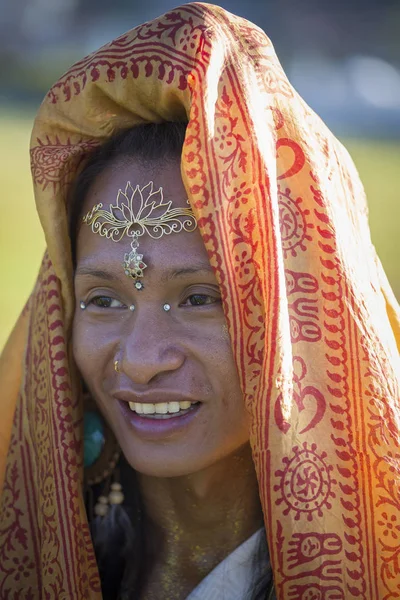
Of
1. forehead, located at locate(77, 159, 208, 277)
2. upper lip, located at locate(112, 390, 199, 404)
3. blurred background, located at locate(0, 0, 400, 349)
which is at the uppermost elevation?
blurred background, located at locate(0, 0, 400, 349)

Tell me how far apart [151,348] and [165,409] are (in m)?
0.17

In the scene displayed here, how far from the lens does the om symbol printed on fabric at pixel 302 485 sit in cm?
159

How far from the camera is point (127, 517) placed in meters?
2.18

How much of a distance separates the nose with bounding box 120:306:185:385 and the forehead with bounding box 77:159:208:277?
0.11 m

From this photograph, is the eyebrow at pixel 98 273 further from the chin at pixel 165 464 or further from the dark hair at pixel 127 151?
the chin at pixel 165 464

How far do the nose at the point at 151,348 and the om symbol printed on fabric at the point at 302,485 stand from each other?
0.35 metres

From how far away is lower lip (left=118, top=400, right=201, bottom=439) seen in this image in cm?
186

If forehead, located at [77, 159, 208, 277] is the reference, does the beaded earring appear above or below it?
below

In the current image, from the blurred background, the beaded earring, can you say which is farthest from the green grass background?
the beaded earring

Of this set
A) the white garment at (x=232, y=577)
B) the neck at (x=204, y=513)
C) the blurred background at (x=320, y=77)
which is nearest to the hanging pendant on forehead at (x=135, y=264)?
the neck at (x=204, y=513)

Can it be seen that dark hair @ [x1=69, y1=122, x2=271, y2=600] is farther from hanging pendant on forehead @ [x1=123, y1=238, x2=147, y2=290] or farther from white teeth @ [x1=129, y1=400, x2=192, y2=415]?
white teeth @ [x1=129, y1=400, x2=192, y2=415]

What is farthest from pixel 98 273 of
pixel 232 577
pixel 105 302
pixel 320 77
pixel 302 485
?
pixel 320 77

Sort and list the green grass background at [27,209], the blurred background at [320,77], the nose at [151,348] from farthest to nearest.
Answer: the blurred background at [320,77]
the green grass background at [27,209]
the nose at [151,348]

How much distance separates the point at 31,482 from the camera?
210 cm
